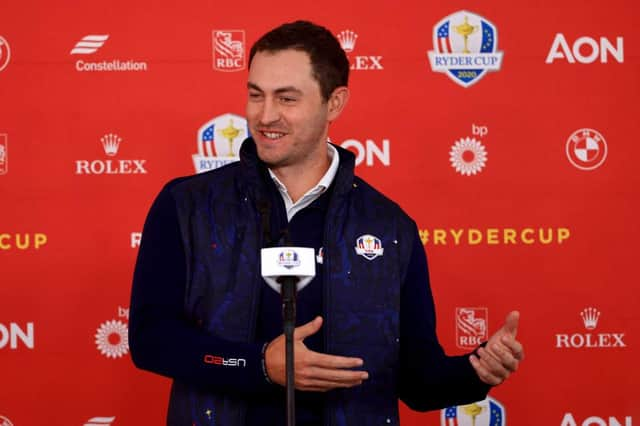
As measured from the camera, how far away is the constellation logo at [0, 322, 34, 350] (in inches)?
116

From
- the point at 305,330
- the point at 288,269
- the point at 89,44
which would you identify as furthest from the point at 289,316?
the point at 89,44

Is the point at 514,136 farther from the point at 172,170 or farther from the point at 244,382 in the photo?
the point at 244,382

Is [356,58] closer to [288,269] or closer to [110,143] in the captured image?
[110,143]

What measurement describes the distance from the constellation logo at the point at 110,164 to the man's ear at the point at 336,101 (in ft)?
3.49

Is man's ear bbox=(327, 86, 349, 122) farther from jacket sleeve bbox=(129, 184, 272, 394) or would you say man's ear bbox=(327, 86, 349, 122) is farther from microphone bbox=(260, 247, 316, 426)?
microphone bbox=(260, 247, 316, 426)

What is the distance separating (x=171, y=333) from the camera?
1.78m

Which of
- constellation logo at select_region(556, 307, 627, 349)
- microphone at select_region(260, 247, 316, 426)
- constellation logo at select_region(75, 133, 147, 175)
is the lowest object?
constellation logo at select_region(556, 307, 627, 349)

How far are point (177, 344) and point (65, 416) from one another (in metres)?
1.37

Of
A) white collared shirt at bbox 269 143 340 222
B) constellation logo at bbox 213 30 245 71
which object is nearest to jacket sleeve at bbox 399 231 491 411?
white collared shirt at bbox 269 143 340 222

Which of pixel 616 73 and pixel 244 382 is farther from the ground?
pixel 616 73

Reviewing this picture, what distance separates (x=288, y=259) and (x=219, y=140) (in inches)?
65.0

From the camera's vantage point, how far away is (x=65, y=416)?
9.69 ft

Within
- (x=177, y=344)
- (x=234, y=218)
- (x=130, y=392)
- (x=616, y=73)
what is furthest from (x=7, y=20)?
(x=616, y=73)

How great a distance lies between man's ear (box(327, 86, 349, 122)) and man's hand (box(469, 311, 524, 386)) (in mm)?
647
